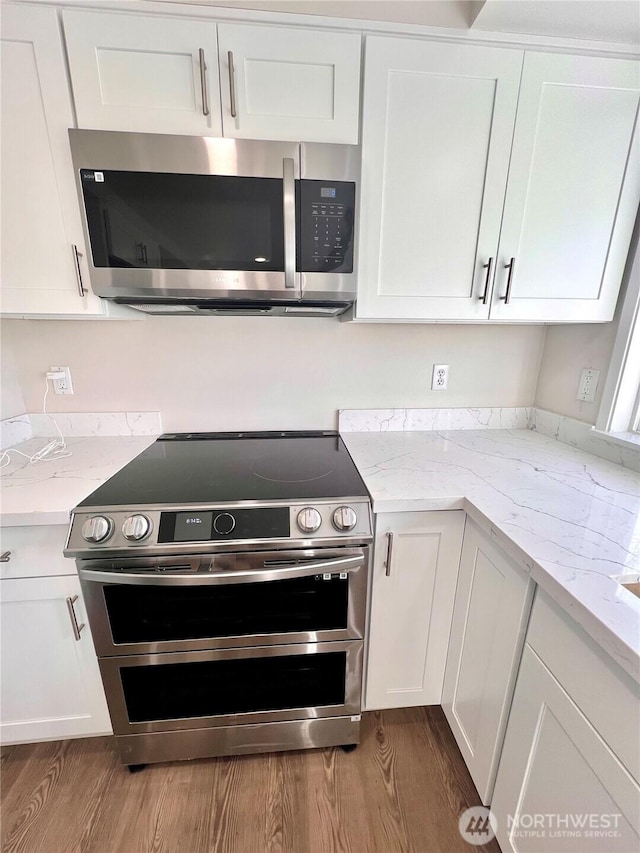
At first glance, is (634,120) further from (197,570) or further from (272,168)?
(197,570)

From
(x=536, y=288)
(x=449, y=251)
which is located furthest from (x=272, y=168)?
(x=536, y=288)

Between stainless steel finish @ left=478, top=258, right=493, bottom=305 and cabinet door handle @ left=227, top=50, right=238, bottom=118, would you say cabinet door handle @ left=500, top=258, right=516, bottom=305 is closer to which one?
stainless steel finish @ left=478, top=258, right=493, bottom=305

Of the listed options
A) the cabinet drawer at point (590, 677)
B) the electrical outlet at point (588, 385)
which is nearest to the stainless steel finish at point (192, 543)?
the cabinet drawer at point (590, 677)

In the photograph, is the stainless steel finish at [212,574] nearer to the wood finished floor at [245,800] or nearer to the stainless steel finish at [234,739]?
the stainless steel finish at [234,739]

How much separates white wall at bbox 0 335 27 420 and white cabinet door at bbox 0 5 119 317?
1.27 ft

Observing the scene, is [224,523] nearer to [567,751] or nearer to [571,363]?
[567,751]

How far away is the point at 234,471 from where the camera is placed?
1256 millimetres

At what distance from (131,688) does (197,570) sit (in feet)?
1.60

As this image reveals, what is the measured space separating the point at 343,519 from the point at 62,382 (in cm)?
135

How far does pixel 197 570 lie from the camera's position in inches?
39.6

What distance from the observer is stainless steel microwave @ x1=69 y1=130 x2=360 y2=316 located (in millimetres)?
1059

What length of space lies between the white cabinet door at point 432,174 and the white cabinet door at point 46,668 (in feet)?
4.42

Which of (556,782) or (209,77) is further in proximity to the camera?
(209,77)
